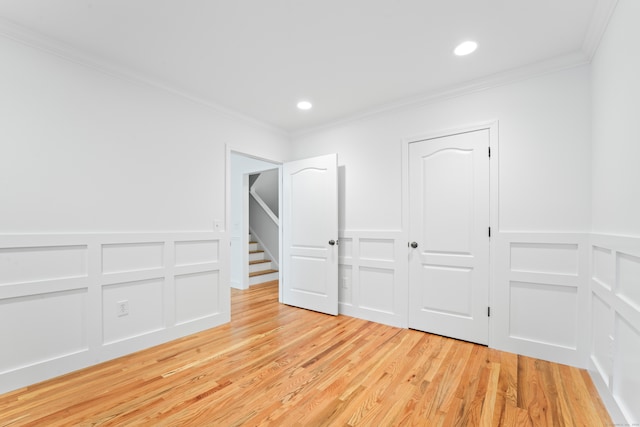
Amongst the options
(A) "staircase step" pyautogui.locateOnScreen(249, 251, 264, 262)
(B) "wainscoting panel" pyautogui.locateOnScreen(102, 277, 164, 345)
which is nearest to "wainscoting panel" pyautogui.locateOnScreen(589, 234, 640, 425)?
(B) "wainscoting panel" pyautogui.locateOnScreen(102, 277, 164, 345)

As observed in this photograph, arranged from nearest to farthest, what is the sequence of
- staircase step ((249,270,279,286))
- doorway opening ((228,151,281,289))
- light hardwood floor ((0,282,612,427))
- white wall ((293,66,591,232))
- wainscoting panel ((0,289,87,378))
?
1. light hardwood floor ((0,282,612,427))
2. wainscoting panel ((0,289,87,378))
3. white wall ((293,66,591,232))
4. doorway opening ((228,151,281,289))
5. staircase step ((249,270,279,286))

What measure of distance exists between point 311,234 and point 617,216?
2.80 meters

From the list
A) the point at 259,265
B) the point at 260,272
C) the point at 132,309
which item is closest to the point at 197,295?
the point at 132,309

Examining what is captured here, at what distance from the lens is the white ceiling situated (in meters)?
1.78

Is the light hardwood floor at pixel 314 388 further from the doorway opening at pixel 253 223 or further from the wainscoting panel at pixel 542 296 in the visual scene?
the doorway opening at pixel 253 223

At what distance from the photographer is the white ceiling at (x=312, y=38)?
5.83 ft

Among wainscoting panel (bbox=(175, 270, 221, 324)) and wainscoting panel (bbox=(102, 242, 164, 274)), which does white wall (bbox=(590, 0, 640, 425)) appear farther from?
wainscoting panel (bbox=(102, 242, 164, 274))

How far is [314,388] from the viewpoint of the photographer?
76.5 inches

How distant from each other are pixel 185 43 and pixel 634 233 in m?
3.00

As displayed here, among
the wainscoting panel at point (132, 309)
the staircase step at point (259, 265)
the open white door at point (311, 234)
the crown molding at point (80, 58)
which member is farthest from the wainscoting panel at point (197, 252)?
the staircase step at point (259, 265)

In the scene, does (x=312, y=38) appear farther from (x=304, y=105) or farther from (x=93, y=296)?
(x=93, y=296)

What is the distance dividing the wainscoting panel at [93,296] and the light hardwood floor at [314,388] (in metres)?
0.15

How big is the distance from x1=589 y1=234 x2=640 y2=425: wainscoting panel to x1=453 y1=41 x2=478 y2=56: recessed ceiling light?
1.60m

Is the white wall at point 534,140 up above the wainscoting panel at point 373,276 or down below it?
above
